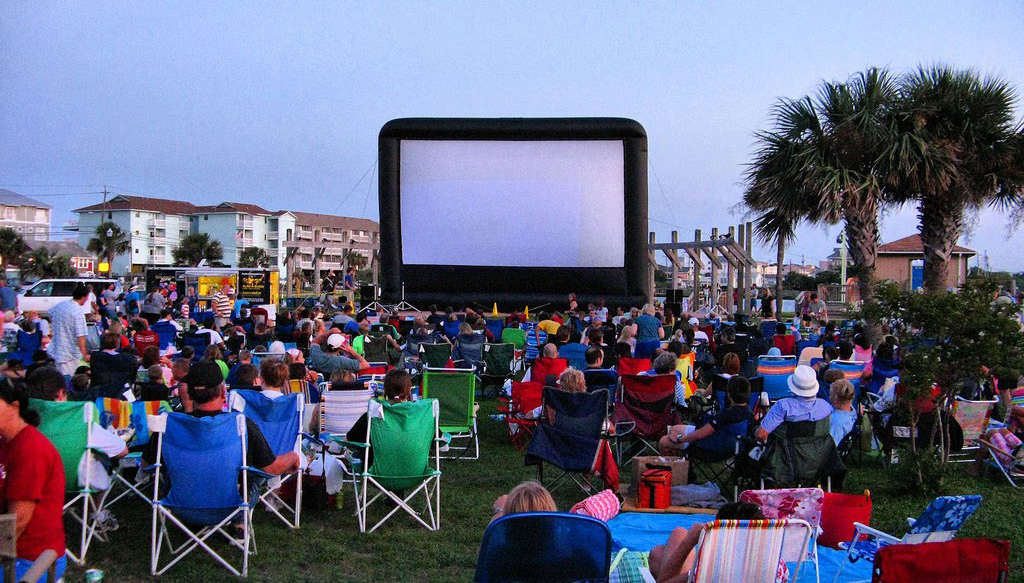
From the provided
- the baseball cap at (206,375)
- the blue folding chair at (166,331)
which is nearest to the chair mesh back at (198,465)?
the baseball cap at (206,375)

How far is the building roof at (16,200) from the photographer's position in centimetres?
6384

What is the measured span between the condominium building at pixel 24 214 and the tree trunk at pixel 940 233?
6269 centimetres

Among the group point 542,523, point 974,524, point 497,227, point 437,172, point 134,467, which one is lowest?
point 974,524

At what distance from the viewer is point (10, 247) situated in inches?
1671

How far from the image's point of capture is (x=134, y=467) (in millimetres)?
4688

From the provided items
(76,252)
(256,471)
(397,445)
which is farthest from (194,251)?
(256,471)

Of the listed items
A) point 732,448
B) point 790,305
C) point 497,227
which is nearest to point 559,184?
point 497,227

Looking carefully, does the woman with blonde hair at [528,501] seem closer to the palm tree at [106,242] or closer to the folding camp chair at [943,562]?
the folding camp chair at [943,562]

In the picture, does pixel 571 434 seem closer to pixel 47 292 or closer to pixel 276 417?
pixel 276 417

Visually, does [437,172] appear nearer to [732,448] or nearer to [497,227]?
[497,227]

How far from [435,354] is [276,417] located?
13.4 feet

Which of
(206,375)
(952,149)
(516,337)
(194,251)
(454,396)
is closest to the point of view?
(206,375)

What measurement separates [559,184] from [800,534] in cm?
1584

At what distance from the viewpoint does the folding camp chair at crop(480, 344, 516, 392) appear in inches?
342
